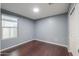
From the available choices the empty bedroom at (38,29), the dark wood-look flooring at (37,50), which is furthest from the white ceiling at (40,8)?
the dark wood-look flooring at (37,50)

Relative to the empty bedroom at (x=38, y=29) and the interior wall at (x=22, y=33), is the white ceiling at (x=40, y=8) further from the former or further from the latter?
the interior wall at (x=22, y=33)

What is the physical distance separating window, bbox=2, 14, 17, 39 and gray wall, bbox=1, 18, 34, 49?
7cm

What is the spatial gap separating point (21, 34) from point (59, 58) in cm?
59

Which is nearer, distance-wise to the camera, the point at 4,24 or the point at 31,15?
the point at 4,24

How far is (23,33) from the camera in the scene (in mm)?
946

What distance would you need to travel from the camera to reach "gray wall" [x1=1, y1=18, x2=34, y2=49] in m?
0.85

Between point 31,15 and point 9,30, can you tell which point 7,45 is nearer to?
point 9,30

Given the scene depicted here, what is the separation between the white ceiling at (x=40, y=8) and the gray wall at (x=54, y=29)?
79 mm

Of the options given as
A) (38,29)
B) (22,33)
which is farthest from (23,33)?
(38,29)

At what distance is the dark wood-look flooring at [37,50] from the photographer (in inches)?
33.4

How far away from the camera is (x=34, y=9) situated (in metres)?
0.89

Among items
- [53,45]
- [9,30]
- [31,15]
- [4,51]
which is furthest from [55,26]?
[4,51]

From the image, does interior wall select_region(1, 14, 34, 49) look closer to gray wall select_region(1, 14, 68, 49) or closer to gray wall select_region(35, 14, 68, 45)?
gray wall select_region(1, 14, 68, 49)

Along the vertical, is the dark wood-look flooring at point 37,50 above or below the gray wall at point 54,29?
below
